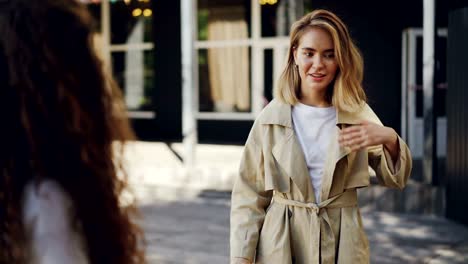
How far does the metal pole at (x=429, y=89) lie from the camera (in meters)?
8.98

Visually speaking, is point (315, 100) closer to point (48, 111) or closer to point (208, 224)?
point (48, 111)

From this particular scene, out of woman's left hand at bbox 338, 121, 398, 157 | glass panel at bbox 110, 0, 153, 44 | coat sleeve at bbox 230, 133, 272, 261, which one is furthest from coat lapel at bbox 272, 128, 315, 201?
glass panel at bbox 110, 0, 153, 44

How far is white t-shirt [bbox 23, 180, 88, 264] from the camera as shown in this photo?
4.40 ft

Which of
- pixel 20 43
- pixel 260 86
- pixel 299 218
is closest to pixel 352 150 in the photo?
pixel 299 218

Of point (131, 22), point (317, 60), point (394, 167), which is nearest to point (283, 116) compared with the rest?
point (317, 60)

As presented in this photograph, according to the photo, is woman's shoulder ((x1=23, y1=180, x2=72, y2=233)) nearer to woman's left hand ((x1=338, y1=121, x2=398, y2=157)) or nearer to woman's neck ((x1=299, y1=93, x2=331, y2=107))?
woman's left hand ((x1=338, y1=121, x2=398, y2=157))

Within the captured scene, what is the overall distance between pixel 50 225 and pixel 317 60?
1806 millimetres

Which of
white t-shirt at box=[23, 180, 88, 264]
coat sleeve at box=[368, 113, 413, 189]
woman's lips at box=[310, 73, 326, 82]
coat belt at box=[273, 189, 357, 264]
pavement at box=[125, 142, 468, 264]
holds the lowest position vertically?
pavement at box=[125, 142, 468, 264]

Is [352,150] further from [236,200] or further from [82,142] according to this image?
[82,142]

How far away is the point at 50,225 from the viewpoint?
4.41 ft

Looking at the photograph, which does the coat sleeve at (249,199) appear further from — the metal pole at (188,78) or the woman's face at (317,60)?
the metal pole at (188,78)

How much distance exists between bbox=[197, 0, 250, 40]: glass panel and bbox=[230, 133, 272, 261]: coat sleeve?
523 inches

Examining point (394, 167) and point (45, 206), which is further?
point (394, 167)

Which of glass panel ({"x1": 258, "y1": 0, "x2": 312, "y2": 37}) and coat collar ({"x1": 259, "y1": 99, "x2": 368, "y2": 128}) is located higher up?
glass panel ({"x1": 258, "y1": 0, "x2": 312, "y2": 37})
